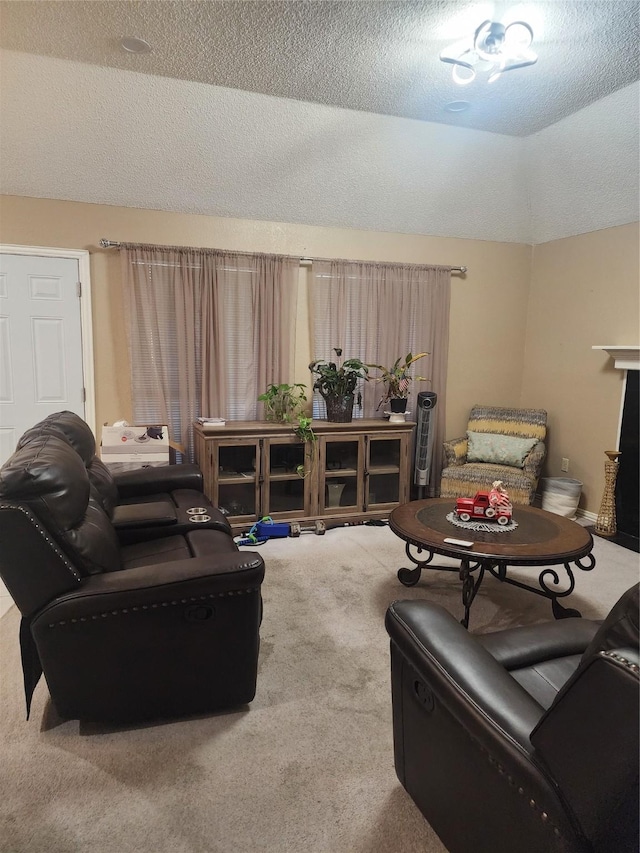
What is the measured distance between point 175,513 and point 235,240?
7.84 feet

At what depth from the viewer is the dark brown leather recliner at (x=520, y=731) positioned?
34.0 inches

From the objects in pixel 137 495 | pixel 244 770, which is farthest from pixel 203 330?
pixel 244 770

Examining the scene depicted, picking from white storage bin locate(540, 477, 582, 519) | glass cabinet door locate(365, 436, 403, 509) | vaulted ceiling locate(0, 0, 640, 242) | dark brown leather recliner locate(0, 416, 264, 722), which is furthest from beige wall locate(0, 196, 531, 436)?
dark brown leather recliner locate(0, 416, 264, 722)

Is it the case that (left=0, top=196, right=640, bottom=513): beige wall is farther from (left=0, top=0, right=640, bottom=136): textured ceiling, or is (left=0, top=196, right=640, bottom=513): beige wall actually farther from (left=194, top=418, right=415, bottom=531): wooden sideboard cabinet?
(left=0, top=0, right=640, bottom=136): textured ceiling

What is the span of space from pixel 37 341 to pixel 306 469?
2187 mm

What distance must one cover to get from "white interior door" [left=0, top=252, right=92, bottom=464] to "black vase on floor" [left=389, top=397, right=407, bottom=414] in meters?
2.45

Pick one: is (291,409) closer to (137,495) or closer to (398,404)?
(398,404)

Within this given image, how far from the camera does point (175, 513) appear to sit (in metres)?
2.66

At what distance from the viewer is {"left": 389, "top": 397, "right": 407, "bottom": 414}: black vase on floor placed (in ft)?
14.2

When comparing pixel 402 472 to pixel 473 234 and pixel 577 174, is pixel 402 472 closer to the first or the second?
pixel 473 234

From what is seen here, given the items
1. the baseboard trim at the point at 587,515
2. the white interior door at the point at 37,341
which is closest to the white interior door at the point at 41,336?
the white interior door at the point at 37,341

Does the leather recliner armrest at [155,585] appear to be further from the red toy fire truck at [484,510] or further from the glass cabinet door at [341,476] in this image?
the glass cabinet door at [341,476]

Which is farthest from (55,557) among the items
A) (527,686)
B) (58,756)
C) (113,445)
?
(113,445)

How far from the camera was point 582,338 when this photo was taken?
4402 mm
